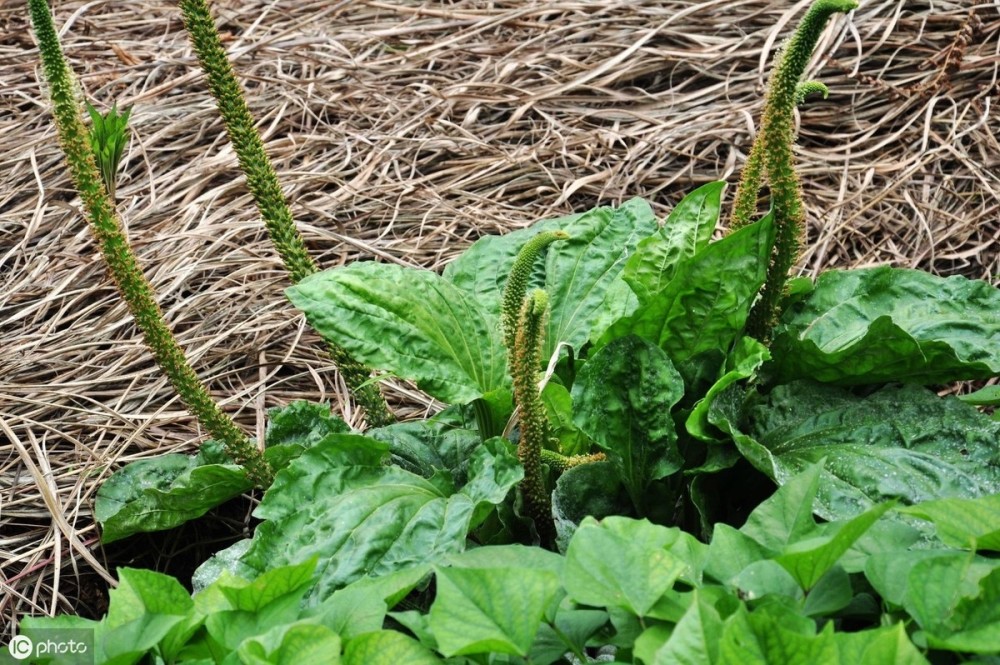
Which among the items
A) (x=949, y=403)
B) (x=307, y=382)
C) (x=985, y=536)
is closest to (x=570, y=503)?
(x=949, y=403)

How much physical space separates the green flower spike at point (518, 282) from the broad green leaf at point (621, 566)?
785 mm

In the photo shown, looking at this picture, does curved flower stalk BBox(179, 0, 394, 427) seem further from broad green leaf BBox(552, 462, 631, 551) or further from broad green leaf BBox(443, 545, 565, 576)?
broad green leaf BBox(443, 545, 565, 576)

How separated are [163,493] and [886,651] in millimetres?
2029

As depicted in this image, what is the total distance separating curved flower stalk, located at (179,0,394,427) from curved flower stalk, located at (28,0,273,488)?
316mm

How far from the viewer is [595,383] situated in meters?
2.42

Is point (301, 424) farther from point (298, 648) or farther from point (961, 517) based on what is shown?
point (961, 517)

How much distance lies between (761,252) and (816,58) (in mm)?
2475

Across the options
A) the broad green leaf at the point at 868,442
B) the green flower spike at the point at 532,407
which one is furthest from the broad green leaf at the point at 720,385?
the green flower spike at the point at 532,407

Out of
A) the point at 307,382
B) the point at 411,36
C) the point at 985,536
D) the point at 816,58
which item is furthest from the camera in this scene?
the point at 411,36

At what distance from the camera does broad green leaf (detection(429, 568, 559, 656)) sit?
1.43 metres

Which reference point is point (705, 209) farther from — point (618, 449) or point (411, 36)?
point (411, 36)

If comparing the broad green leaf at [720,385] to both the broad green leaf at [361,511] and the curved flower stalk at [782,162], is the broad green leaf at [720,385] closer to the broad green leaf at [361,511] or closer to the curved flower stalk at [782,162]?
the curved flower stalk at [782,162]

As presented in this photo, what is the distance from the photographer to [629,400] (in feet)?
7.91

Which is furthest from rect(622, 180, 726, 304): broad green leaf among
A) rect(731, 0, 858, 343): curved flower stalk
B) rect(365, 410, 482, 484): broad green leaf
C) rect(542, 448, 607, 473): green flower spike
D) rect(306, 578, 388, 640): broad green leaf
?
rect(306, 578, 388, 640): broad green leaf
